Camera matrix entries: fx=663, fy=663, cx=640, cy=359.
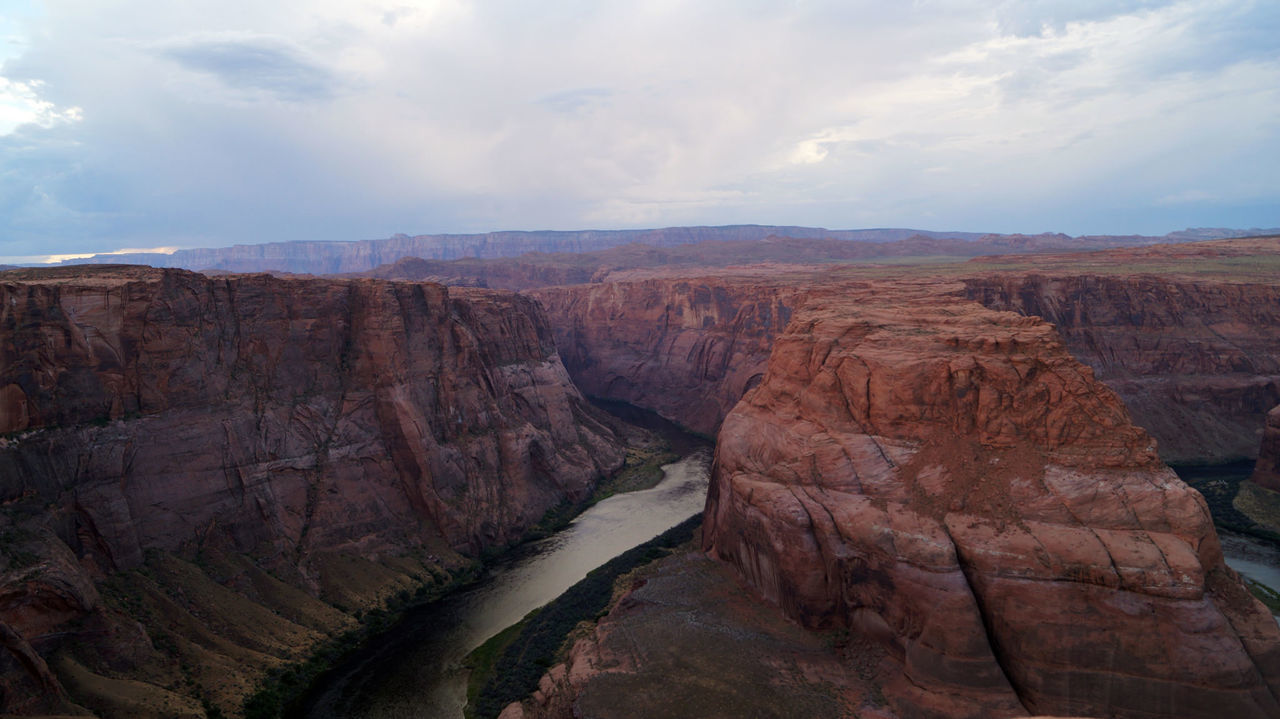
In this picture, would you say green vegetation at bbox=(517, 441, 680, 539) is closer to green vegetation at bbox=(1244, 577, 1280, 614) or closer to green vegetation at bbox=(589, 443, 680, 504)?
green vegetation at bbox=(589, 443, 680, 504)

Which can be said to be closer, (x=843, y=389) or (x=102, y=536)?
(x=102, y=536)

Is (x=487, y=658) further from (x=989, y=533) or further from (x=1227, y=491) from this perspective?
(x=1227, y=491)

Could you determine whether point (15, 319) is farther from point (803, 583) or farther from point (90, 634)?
point (803, 583)

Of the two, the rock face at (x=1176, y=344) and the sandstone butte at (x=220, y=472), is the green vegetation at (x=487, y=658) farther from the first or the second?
the rock face at (x=1176, y=344)

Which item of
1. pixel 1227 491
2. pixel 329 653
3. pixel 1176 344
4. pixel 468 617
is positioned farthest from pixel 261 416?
pixel 1176 344

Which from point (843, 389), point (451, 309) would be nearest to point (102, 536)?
point (451, 309)

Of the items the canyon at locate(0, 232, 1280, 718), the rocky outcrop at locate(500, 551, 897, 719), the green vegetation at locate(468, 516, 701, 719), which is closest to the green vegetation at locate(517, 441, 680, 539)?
the canyon at locate(0, 232, 1280, 718)
